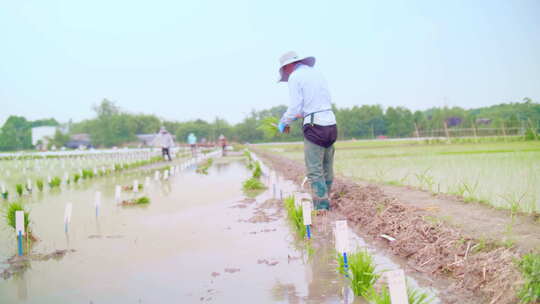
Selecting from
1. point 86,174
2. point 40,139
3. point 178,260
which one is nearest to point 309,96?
point 178,260

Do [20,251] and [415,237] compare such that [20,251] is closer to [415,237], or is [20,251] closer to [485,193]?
[415,237]

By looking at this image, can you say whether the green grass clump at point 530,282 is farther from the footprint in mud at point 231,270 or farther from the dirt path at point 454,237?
the footprint in mud at point 231,270

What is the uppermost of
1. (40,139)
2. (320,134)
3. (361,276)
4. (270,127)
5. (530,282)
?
(40,139)

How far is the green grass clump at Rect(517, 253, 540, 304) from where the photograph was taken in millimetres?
1756

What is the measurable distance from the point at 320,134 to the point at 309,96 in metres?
0.44

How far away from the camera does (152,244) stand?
3.85 meters

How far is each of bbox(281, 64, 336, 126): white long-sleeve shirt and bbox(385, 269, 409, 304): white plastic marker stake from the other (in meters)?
2.64

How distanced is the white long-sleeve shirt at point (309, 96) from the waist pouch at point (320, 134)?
46mm

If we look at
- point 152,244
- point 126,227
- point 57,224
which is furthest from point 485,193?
point 57,224

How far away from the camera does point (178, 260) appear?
10.8 ft

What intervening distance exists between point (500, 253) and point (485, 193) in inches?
99.0

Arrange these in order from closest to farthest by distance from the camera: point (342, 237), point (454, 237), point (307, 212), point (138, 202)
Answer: point (342, 237) < point (454, 237) < point (307, 212) < point (138, 202)

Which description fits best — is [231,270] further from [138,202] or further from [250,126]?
[250,126]

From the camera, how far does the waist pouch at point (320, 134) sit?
4.27 metres
